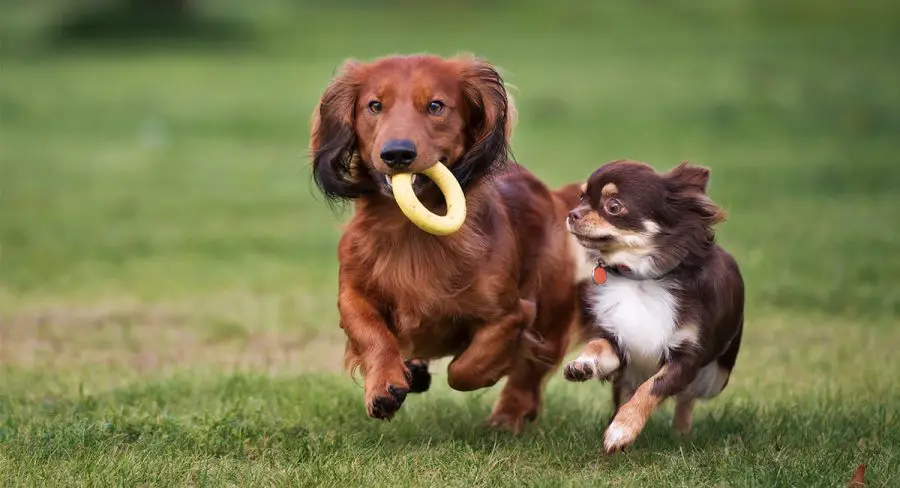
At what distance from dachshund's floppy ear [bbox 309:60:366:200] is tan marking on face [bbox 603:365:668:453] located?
152 centimetres

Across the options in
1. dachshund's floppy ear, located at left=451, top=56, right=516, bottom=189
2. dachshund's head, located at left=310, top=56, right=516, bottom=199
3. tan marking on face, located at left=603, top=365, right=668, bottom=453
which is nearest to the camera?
tan marking on face, located at left=603, top=365, right=668, bottom=453

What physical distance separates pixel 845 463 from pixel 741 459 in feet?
1.37

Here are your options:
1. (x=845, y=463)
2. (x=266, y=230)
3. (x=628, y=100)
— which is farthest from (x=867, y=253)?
(x=628, y=100)

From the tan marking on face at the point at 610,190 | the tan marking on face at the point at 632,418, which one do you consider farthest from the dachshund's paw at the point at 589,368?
the tan marking on face at the point at 610,190

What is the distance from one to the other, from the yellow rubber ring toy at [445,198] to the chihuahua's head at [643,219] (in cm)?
48

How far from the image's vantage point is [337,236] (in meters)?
Answer: 14.4

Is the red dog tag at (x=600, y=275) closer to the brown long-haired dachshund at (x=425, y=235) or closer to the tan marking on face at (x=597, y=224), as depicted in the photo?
the tan marking on face at (x=597, y=224)

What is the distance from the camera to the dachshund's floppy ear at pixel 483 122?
583 centimetres

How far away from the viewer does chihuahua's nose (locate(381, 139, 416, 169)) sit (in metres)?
5.41

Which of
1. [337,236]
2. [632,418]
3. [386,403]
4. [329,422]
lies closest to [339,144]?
[386,403]

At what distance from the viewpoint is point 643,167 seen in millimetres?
5707

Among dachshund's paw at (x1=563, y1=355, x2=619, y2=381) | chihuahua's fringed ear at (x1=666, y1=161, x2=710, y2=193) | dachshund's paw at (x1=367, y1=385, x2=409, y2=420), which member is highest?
chihuahua's fringed ear at (x1=666, y1=161, x2=710, y2=193)

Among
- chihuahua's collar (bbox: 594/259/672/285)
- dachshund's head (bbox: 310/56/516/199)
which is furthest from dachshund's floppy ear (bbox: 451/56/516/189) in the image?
chihuahua's collar (bbox: 594/259/672/285)

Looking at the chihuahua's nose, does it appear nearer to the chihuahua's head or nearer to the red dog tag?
the chihuahua's head
